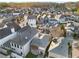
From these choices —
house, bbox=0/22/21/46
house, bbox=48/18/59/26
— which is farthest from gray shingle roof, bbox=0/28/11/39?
house, bbox=48/18/59/26

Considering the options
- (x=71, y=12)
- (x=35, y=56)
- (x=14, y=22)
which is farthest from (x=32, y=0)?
(x=35, y=56)

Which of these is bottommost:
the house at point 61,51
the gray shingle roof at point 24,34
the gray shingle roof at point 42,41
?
the house at point 61,51

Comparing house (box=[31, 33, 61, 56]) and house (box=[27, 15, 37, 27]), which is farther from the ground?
house (box=[27, 15, 37, 27])

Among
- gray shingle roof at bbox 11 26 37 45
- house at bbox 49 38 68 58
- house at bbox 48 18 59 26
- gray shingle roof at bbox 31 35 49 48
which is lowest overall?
house at bbox 49 38 68 58

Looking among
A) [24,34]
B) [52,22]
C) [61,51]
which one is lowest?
[61,51]

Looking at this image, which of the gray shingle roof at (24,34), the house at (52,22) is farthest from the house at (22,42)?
the house at (52,22)

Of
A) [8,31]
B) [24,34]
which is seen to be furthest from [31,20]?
[8,31]

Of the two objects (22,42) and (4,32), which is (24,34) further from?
(4,32)

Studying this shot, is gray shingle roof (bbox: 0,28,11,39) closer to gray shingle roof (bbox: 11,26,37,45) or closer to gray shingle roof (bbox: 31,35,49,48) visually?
gray shingle roof (bbox: 11,26,37,45)

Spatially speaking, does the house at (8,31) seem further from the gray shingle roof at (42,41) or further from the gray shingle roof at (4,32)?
the gray shingle roof at (42,41)
